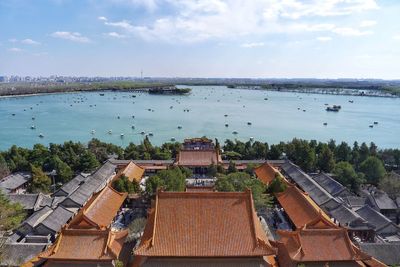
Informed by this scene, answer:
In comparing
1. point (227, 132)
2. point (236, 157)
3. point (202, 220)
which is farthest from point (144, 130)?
point (202, 220)

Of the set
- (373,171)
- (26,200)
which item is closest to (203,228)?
(26,200)

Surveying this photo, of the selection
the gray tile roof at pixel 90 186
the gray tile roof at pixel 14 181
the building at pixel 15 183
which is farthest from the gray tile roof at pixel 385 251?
the gray tile roof at pixel 14 181

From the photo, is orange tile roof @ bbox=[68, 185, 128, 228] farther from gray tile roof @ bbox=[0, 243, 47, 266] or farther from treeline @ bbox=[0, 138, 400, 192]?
treeline @ bbox=[0, 138, 400, 192]

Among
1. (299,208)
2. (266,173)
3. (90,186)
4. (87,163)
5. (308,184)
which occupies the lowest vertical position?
(90,186)

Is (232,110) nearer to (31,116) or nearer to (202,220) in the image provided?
(31,116)

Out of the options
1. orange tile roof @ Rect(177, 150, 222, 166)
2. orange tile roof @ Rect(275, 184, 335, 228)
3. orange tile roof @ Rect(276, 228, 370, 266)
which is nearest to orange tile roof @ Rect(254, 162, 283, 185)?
orange tile roof @ Rect(177, 150, 222, 166)

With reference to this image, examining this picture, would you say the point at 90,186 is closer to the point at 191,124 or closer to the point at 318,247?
the point at 318,247

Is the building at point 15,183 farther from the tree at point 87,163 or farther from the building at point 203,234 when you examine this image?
the building at point 203,234
